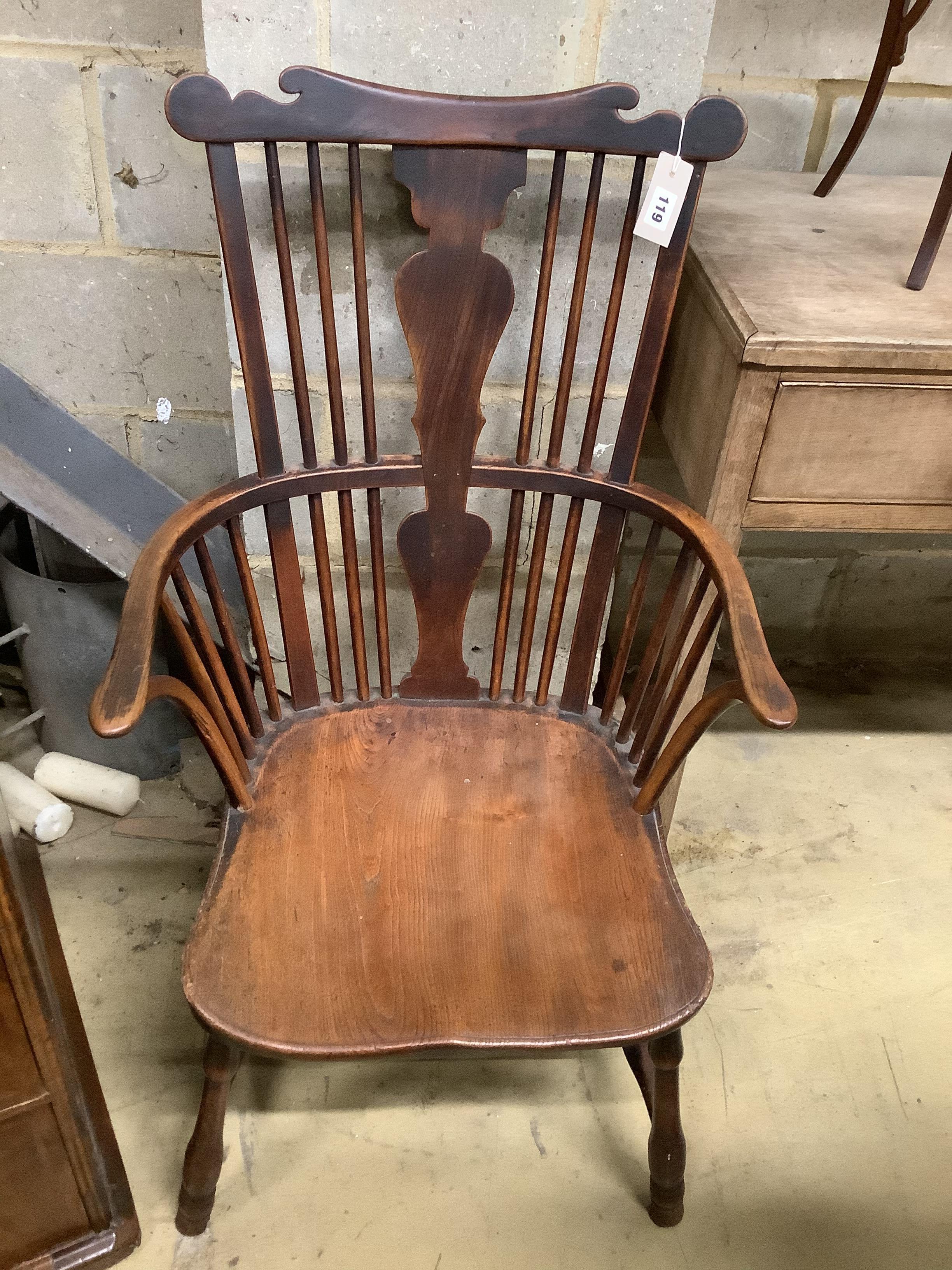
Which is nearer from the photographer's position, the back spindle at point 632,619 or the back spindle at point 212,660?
the back spindle at point 212,660

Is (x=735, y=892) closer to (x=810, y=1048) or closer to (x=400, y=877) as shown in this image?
(x=810, y=1048)

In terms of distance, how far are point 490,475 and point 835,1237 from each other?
3.14ft

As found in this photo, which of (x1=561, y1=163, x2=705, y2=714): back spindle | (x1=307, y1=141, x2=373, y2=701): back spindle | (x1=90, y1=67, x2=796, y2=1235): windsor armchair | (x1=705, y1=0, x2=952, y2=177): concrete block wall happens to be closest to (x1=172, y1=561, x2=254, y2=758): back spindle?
(x1=90, y1=67, x2=796, y2=1235): windsor armchair

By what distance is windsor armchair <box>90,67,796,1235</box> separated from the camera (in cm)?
85

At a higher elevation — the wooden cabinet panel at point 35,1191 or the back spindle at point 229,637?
the back spindle at point 229,637

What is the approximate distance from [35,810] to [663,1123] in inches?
39.9

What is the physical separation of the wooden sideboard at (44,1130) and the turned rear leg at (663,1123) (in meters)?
0.56

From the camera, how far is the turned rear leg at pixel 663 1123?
0.97 metres

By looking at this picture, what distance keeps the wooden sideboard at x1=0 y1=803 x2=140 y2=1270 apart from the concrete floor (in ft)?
0.19

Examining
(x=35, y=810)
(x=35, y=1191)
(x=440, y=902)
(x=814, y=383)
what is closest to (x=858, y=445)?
(x=814, y=383)

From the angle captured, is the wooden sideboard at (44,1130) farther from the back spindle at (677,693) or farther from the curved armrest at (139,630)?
the back spindle at (677,693)

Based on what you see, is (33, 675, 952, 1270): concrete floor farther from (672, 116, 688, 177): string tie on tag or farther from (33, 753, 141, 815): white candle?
(672, 116, 688, 177): string tie on tag

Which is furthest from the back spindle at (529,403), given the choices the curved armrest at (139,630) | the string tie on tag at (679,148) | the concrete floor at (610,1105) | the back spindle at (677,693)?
the concrete floor at (610,1105)

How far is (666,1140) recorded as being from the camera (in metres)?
1.04
